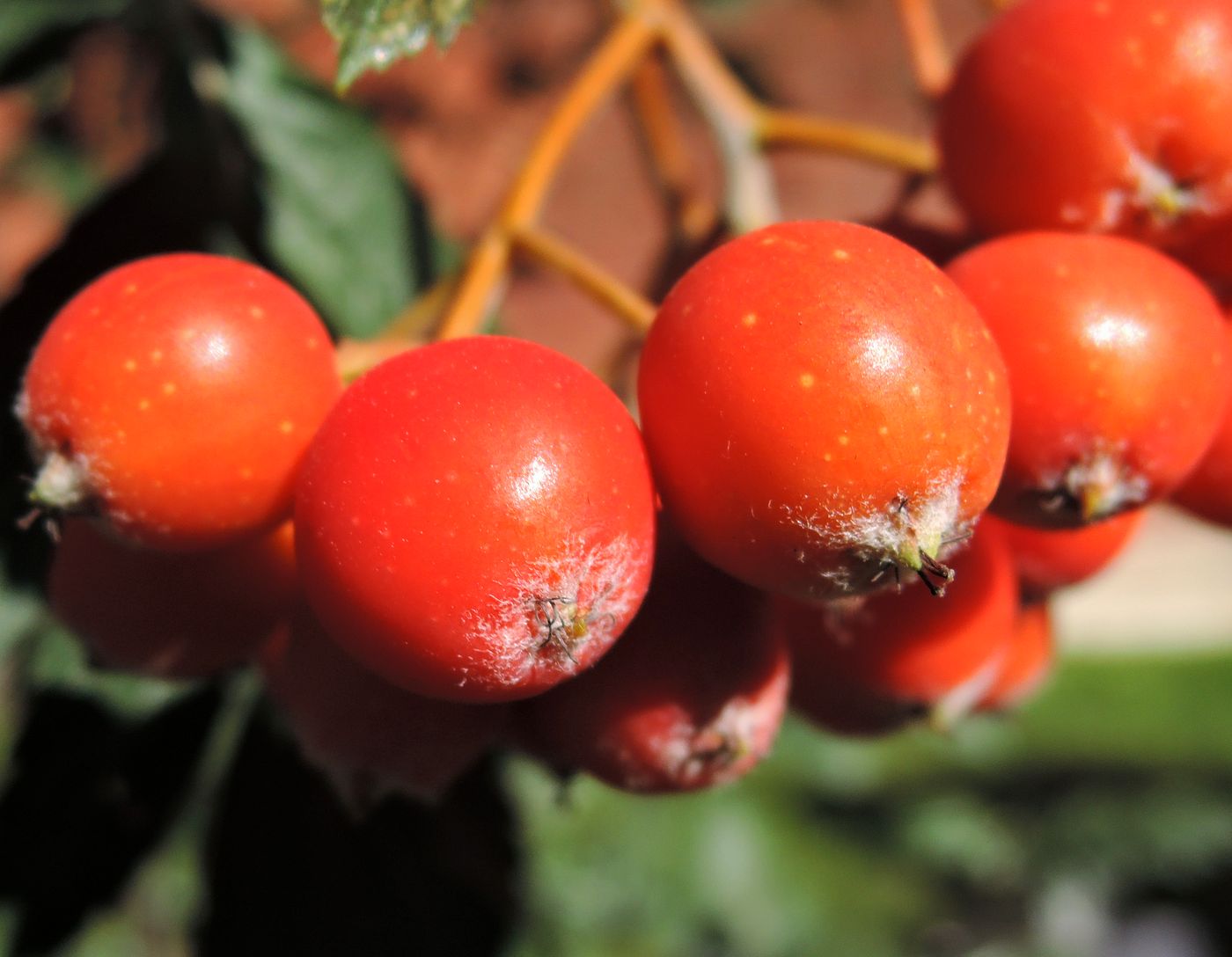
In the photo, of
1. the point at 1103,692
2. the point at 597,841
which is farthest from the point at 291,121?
the point at 1103,692

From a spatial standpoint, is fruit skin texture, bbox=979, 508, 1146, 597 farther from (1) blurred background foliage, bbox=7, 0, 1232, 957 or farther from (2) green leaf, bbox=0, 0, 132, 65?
(2) green leaf, bbox=0, 0, 132, 65

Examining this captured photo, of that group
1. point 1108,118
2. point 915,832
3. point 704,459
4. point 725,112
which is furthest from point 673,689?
point 915,832

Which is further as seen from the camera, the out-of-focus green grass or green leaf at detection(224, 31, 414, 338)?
the out-of-focus green grass

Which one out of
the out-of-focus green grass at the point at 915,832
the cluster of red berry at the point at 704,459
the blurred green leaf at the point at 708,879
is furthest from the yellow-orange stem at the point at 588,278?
the blurred green leaf at the point at 708,879

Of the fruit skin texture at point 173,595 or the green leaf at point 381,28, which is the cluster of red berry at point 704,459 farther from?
the green leaf at point 381,28

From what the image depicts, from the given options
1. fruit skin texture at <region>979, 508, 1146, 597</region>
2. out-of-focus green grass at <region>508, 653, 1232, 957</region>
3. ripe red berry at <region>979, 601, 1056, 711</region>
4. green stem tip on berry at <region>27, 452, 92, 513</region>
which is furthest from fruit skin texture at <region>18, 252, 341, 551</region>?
out-of-focus green grass at <region>508, 653, 1232, 957</region>

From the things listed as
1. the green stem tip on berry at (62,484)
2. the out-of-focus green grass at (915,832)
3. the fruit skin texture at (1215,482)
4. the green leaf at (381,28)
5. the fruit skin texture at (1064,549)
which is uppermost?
the green leaf at (381,28)
